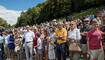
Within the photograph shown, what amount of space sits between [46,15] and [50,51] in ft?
215

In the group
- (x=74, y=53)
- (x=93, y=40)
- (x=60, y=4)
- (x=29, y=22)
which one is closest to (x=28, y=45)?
(x=74, y=53)

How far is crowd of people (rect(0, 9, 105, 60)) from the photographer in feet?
16.0

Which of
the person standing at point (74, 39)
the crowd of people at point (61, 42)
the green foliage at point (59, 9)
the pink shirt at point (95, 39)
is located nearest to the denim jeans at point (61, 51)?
the crowd of people at point (61, 42)

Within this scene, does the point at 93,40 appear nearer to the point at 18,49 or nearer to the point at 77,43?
the point at 77,43

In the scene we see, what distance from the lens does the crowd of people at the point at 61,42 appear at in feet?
16.0

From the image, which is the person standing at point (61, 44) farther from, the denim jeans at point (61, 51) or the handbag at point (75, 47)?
the handbag at point (75, 47)

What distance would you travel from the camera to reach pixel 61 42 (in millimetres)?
5996

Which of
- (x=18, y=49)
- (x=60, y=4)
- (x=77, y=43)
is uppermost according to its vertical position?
(x=60, y=4)

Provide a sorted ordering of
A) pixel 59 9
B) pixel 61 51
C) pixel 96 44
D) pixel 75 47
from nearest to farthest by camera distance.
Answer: pixel 96 44
pixel 75 47
pixel 61 51
pixel 59 9

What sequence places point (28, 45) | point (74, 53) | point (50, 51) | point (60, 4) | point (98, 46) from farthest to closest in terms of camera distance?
point (60, 4) < point (28, 45) < point (50, 51) < point (74, 53) < point (98, 46)

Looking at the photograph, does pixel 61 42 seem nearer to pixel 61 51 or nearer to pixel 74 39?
pixel 61 51

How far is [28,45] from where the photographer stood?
830 centimetres

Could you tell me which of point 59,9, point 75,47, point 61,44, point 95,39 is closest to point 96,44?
point 95,39

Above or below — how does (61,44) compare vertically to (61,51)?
above
